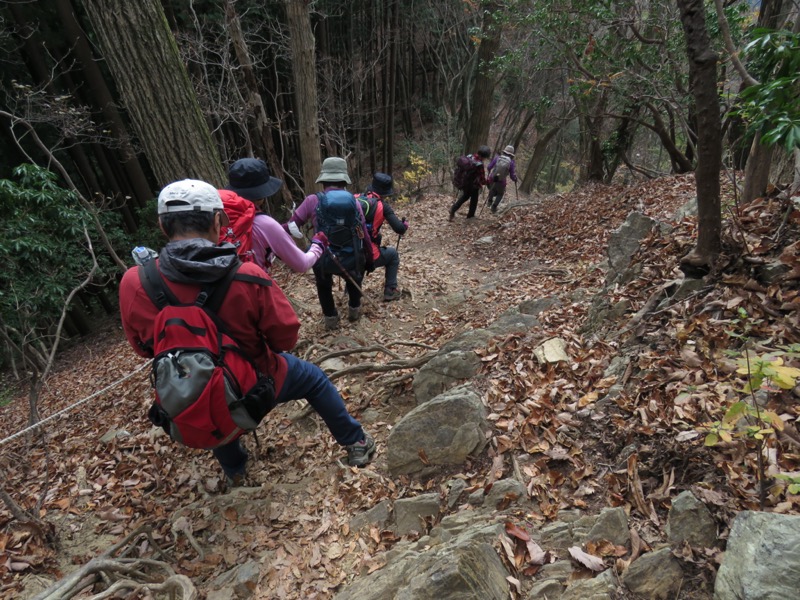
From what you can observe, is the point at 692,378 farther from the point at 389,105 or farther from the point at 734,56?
the point at 389,105

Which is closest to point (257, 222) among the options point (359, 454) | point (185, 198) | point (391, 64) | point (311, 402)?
point (185, 198)

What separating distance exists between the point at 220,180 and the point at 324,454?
3290mm

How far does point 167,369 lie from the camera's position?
1998mm

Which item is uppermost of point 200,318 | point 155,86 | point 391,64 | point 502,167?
point 391,64

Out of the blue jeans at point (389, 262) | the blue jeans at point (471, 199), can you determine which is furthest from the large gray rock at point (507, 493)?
the blue jeans at point (471, 199)

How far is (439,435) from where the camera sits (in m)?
2.86

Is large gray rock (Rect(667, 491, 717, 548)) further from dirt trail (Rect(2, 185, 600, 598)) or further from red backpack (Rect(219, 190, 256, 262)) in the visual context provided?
red backpack (Rect(219, 190, 256, 262))

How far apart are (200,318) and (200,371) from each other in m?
0.27

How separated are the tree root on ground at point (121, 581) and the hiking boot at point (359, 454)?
1.22 m

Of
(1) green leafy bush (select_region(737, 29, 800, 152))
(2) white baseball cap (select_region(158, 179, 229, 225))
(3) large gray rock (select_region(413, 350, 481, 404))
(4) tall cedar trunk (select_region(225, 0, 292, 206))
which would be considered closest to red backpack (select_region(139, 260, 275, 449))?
(2) white baseball cap (select_region(158, 179, 229, 225))

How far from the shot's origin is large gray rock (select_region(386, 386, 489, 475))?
2779 mm

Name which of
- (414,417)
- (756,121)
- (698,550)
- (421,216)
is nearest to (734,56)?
(756,121)

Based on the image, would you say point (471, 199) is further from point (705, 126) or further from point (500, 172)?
point (705, 126)

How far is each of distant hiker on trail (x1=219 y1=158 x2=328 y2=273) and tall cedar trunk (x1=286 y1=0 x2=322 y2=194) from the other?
398 centimetres
